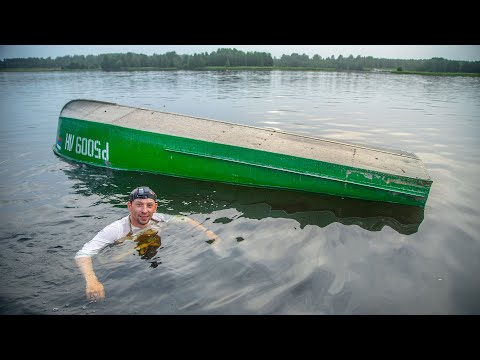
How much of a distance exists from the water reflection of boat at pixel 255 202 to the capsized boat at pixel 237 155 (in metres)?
0.19

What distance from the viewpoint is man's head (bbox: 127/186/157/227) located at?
4.24 meters

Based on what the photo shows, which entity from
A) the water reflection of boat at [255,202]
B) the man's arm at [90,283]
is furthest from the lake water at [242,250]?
the man's arm at [90,283]

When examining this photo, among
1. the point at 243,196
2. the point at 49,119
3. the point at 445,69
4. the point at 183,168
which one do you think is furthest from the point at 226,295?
the point at 445,69

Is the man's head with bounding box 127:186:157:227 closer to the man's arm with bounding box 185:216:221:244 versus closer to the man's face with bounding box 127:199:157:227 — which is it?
the man's face with bounding box 127:199:157:227

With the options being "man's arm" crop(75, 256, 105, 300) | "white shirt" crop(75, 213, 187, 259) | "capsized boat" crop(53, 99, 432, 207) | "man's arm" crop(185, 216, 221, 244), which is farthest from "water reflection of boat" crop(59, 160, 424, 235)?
"man's arm" crop(75, 256, 105, 300)

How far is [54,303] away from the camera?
387cm

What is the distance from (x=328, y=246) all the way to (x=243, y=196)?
243 centimetres

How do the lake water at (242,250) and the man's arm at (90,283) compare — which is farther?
the lake water at (242,250)

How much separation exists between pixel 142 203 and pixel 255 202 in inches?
118

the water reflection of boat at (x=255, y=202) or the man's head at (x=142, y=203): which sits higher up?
the man's head at (x=142, y=203)

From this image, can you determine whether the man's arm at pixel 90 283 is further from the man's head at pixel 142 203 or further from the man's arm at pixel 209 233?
the man's arm at pixel 209 233

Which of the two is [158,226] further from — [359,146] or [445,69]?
[445,69]

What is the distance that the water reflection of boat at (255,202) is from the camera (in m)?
6.05

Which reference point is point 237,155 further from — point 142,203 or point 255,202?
point 142,203
